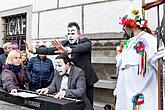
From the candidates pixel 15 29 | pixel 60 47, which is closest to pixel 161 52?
pixel 60 47

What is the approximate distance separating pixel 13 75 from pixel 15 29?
314 centimetres

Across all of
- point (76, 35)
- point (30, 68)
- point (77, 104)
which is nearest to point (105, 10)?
point (76, 35)

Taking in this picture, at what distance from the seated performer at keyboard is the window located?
3.41 meters

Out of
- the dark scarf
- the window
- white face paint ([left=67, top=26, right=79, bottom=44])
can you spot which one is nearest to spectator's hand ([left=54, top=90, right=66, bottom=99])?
white face paint ([left=67, top=26, right=79, bottom=44])

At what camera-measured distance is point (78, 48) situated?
356 cm

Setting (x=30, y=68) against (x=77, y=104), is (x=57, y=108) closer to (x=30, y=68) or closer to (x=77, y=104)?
(x=77, y=104)

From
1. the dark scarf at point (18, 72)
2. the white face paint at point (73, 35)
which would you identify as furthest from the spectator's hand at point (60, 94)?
the dark scarf at point (18, 72)

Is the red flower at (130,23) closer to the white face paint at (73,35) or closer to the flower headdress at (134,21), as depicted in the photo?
the flower headdress at (134,21)

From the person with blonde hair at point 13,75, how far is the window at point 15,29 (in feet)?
8.80

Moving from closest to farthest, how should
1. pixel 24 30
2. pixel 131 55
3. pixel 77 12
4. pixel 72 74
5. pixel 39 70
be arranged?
pixel 131 55 < pixel 72 74 < pixel 39 70 < pixel 77 12 < pixel 24 30

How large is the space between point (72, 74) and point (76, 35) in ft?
1.92

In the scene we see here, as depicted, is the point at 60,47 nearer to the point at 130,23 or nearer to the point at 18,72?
the point at 130,23

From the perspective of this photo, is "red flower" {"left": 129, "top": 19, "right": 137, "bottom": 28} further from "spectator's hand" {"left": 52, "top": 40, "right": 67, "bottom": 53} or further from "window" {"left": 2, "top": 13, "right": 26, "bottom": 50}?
"window" {"left": 2, "top": 13, "right": 26, "bottom": 50}

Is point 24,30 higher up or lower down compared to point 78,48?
higher up
